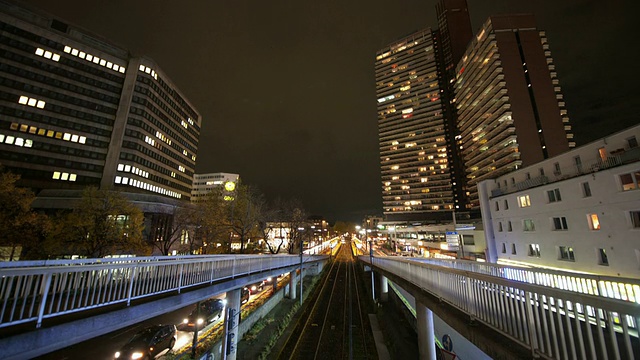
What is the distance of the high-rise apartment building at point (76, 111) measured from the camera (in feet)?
150

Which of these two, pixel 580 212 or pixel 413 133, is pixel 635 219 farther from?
pixel 413 133

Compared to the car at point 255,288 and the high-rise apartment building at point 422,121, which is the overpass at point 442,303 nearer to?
the car at point 255,288

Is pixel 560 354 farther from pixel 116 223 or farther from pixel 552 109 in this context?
pixel 552 109

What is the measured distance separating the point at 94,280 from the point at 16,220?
25.5 metres

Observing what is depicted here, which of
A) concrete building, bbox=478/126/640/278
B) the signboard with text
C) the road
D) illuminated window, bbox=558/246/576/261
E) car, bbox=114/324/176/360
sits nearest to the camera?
car, bbox=114/324/176/360

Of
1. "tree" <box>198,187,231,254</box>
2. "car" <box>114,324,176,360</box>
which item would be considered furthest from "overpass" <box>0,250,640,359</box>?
"tree" <box>198,187,231,254</box>

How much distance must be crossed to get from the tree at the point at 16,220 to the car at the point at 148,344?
17070 millimetres

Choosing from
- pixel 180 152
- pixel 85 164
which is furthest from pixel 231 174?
pixel 85 164

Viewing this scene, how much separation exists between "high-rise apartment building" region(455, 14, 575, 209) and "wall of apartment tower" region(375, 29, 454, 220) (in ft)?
115

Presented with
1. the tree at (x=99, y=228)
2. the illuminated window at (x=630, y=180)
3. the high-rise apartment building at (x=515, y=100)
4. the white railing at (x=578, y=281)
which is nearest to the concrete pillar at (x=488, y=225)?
the illuminated window at (x=630, y=180)

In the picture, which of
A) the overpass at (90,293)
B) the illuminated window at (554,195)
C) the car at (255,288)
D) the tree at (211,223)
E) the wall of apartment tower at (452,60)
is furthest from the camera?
the wall of apartment tower at (452,60)

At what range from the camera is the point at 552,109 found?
67.1 metres

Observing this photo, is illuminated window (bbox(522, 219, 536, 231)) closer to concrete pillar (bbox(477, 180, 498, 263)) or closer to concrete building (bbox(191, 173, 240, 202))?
concrete pillar (bbox(477, 180, 498, 263))

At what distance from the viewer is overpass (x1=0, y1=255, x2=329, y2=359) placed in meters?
4.57
